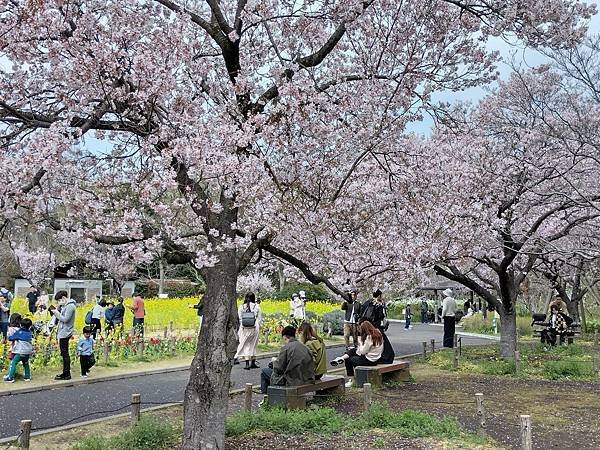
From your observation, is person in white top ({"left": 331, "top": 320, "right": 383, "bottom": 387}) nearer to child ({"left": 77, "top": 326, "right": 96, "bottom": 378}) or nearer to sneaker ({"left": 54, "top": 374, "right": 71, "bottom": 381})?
child ({"left": 77, "top": 326, "right": 96, "bottom": 378})

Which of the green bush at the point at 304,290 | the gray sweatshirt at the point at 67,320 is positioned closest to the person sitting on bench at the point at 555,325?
the gray sweatshirt at the point at 67,320

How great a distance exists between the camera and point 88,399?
9.42 m

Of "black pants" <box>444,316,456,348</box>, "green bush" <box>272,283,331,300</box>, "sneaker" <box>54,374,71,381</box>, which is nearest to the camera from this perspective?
"sneaker" <box>54,374,71,381</box>

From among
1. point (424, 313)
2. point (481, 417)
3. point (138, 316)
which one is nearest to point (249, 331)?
point (138, 316)

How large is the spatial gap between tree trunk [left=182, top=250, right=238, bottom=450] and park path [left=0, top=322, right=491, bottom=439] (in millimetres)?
2789

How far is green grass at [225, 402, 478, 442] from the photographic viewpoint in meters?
6.89

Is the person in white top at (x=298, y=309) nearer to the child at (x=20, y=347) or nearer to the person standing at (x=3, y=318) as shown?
the person standing at (x=3, y=318)

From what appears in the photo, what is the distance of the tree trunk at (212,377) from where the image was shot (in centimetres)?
568

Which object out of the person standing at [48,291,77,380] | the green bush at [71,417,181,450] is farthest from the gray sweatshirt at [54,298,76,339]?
the green bush at [71,417,181,450]

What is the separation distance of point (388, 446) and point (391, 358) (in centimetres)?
475

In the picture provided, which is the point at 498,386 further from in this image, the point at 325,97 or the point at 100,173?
the point at 100,173

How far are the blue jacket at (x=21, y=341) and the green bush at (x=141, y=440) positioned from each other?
4.94 meters

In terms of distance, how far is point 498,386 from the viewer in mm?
11055

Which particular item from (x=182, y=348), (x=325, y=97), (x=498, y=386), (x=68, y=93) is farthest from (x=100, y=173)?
(x=182, y=348)
